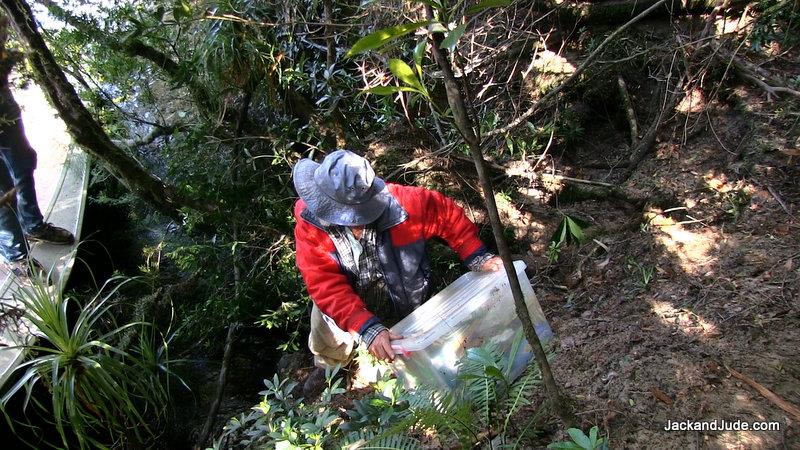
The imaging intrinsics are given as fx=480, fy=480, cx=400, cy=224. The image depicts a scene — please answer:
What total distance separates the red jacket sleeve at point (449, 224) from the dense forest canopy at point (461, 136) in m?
0.58

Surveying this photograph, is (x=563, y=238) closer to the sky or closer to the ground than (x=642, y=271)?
closer to the sky

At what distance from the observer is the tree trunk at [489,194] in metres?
1.13

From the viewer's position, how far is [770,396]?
1.52 m

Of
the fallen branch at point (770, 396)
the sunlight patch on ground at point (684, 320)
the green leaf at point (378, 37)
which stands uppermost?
the green leaf at point (378, 37)

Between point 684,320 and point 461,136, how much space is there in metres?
1.28

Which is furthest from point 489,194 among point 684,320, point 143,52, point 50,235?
point 50,235

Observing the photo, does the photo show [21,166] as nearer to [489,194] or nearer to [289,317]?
[289,317]

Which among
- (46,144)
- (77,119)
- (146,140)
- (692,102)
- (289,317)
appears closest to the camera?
(692,102)

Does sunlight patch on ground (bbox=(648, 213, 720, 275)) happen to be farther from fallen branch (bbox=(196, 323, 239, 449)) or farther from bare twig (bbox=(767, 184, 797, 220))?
fallen branch (bbox=(196, 323, 239, 449))

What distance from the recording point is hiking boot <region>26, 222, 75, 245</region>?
400cm

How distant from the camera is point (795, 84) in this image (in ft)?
8.25

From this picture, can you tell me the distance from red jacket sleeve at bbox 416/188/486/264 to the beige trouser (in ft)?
2.47

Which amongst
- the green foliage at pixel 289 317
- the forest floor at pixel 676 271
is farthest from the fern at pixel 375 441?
the green foliage at pixel 289 317

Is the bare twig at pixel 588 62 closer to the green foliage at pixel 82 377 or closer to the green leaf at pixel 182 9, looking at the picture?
the green leaf at pixel 182 9
